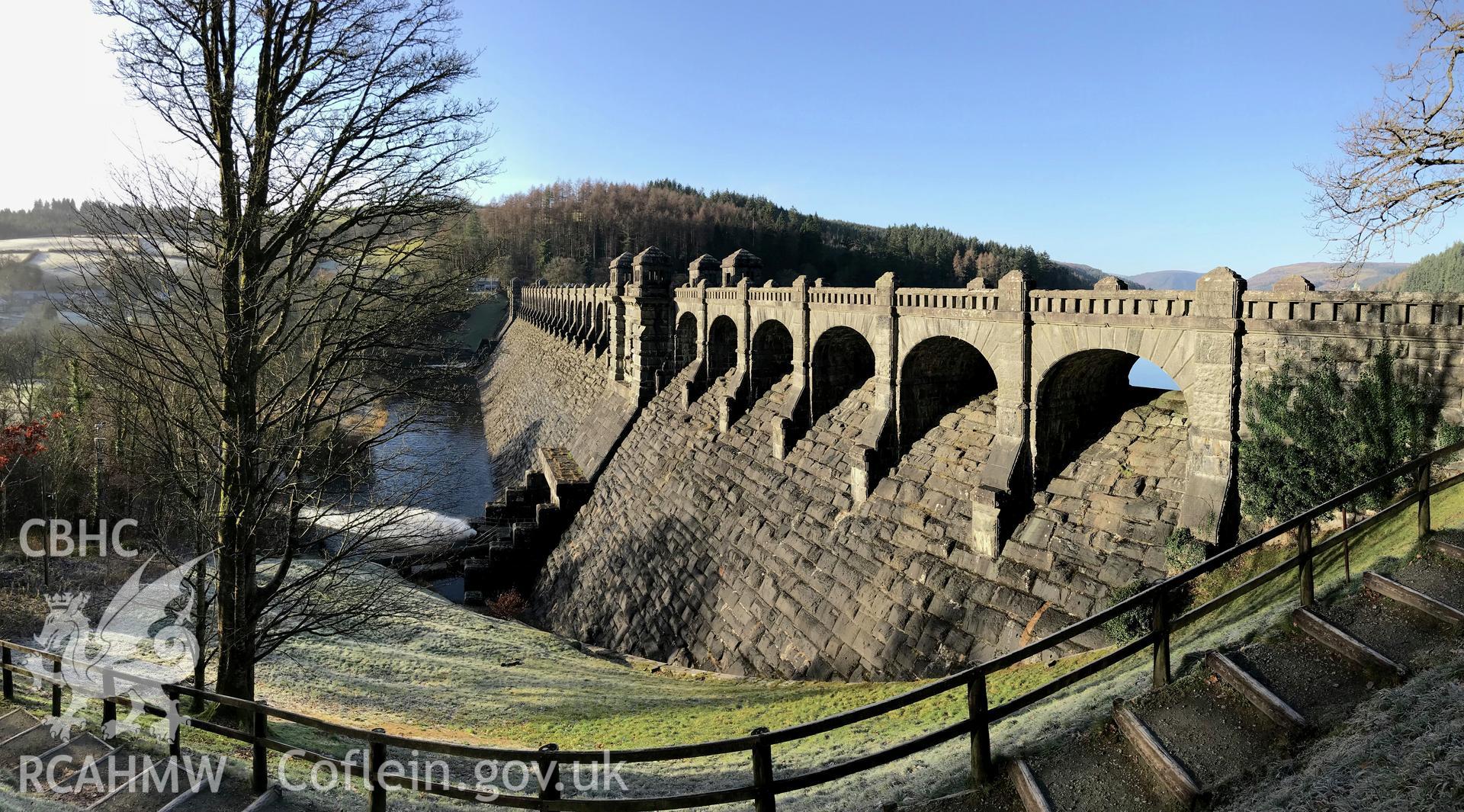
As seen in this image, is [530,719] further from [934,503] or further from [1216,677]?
[1216,677]

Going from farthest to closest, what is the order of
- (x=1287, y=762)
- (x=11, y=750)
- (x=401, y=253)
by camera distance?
(x=401, y=253)
(x=11, y=750)
(x=1287, y=762)

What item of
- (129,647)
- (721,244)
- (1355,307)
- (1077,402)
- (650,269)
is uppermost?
(721,244)

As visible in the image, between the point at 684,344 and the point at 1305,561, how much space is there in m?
28.1

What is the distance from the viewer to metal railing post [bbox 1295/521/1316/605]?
6207mm

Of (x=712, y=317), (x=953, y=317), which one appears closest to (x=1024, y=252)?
(x=712, y=317)

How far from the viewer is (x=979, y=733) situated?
5391 mm

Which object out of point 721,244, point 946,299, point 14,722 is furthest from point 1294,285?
point 721,244

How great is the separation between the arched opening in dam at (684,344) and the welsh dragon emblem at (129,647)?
1977cm

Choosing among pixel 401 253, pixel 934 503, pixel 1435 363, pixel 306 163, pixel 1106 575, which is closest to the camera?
pixel 1435 363

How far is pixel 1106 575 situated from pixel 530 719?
962 cm

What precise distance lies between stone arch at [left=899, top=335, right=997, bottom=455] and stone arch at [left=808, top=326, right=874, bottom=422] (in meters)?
3.77

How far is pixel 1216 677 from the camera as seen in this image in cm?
584

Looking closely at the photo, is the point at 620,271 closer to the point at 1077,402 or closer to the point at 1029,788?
the point at 1077,402

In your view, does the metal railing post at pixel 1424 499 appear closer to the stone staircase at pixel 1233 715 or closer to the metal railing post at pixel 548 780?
the stone staircase at pixel 1233 715
